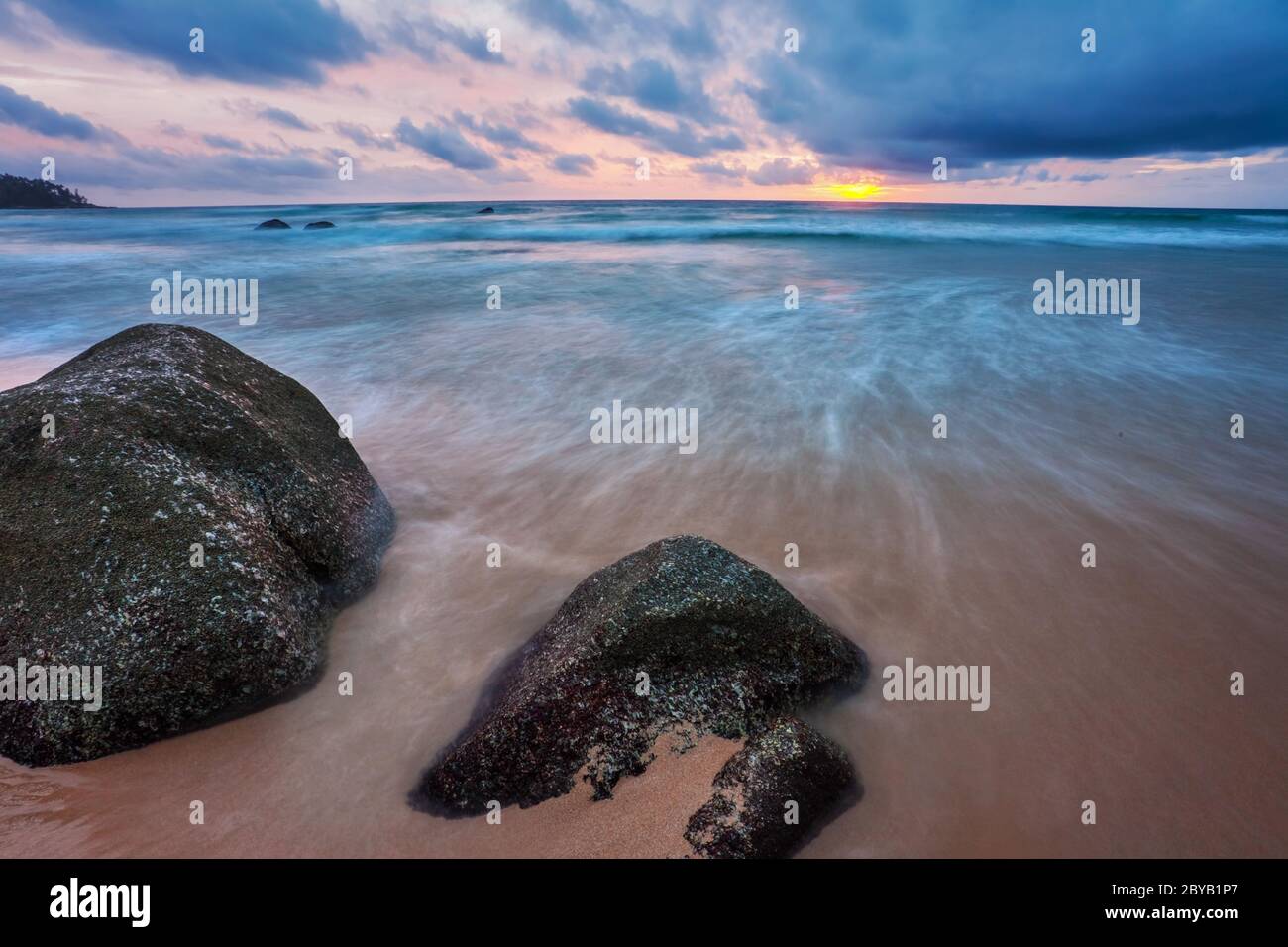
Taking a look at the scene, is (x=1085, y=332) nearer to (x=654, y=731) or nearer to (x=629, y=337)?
(x=629, y=337)

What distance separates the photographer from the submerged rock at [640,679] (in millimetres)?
3080

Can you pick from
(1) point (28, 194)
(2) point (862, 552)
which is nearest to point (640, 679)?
(2) point (862, 552)

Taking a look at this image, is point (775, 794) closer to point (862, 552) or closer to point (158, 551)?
point (862, 552)

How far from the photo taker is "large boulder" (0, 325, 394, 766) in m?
3.21

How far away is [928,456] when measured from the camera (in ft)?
22.8

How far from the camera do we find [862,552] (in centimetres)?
523

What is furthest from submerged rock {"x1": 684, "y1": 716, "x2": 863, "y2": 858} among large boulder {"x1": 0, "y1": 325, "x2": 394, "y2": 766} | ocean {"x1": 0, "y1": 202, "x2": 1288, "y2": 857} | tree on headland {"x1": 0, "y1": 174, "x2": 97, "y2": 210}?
tree on headland {"x1": 0, "y1": 174, "x2": 97, "y2": 210}

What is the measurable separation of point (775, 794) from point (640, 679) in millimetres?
845

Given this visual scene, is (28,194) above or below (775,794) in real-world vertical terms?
above

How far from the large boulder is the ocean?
227 millimetres

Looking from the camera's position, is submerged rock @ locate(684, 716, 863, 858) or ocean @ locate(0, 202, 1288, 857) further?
ocean @ locate(0, 202, 1288, 857)

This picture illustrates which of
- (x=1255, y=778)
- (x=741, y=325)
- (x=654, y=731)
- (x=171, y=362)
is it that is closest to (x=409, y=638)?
(x=654, y=731)

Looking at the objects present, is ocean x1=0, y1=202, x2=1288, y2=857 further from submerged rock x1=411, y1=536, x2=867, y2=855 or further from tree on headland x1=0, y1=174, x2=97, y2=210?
tree on headland x1=0, y1=174, x2=97, y2=210

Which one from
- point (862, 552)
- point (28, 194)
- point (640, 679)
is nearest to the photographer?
point (640, 679)
